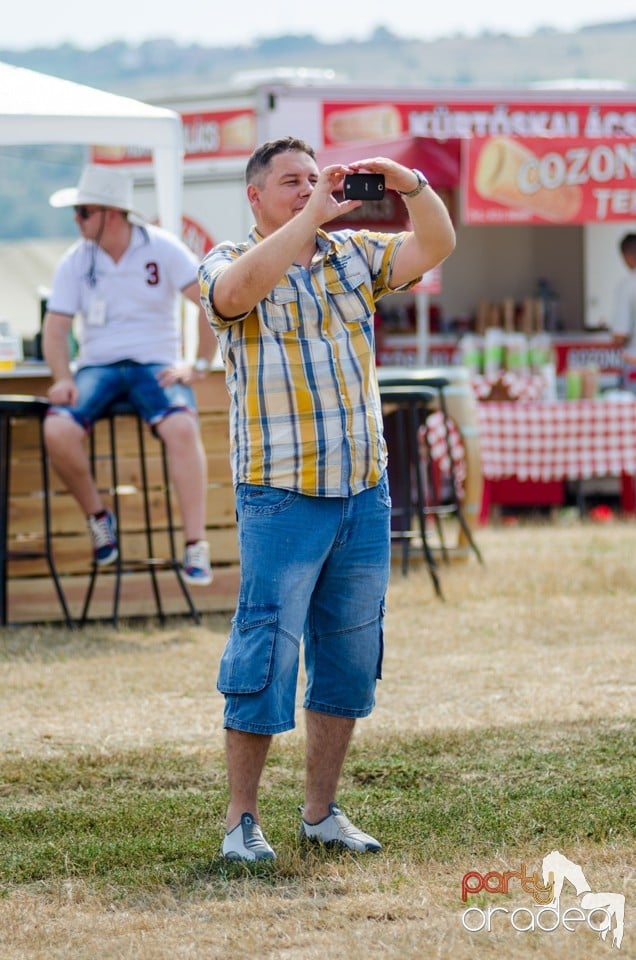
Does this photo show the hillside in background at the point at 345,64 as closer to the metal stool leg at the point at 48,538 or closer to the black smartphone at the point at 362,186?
the metal stool leg at the point at 48,538

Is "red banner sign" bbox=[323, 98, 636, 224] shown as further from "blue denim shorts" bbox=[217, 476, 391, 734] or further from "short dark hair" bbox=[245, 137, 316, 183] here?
"blue denim shorts" bbox=[217, 476, 391, 734]

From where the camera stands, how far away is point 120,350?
6.74m

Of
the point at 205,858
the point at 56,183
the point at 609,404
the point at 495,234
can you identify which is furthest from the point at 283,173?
the point at 56,183

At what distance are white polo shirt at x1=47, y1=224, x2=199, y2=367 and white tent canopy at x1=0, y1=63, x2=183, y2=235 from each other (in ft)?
1.95

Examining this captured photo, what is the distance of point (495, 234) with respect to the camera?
590 inches

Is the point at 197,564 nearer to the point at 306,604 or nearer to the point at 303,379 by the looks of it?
the point at 306,604

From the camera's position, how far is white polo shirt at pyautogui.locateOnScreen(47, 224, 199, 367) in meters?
6.76

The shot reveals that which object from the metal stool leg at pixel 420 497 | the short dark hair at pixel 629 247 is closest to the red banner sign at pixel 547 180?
the short dark hair at pixel 629 247

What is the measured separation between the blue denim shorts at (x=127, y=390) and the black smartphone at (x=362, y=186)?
10.8 ft

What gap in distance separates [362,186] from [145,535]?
401cm

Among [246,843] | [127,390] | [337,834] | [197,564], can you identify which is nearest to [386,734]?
[337,834]

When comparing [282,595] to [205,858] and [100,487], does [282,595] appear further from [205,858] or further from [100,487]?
[100,487]

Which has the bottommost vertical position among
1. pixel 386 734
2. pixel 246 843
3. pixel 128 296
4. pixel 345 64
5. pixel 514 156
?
pixel 386 734

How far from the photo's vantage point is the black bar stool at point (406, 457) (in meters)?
7.49
